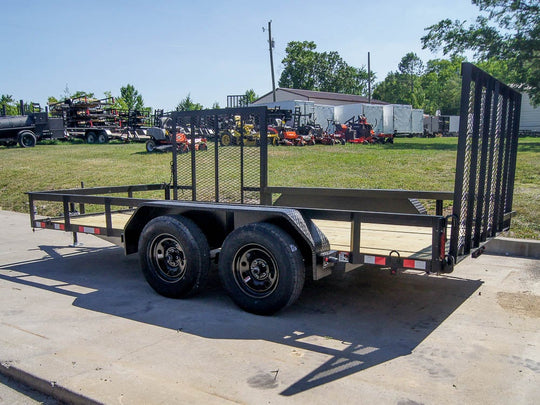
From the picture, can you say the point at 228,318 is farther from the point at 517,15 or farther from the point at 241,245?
the point at 517,15

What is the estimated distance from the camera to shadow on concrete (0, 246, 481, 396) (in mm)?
4062

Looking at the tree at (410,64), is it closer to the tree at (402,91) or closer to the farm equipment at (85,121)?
the tree at (402,91)

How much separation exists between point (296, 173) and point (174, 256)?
1000cm

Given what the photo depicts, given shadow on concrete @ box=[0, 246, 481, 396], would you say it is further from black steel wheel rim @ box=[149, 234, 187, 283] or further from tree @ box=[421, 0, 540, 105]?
tree @ box=[421, 0, 540, 105]

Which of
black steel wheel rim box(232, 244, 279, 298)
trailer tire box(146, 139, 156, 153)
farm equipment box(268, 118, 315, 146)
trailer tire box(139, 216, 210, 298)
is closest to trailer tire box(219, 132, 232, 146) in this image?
trailer tire box(139, 216, 210, 298)

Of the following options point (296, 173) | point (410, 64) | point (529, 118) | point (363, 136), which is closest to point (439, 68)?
point (410, 64)

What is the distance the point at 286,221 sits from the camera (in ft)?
15.6

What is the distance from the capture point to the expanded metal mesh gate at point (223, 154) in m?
6.36

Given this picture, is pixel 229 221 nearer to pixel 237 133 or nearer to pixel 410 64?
pixel 237 133

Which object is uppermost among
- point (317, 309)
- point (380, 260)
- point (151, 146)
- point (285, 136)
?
point (285, 136)

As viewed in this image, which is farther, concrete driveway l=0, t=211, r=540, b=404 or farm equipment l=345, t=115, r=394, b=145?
farm equipment l=345, t=115, r=394, b=145

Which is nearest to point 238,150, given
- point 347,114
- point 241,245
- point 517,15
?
point 241,245

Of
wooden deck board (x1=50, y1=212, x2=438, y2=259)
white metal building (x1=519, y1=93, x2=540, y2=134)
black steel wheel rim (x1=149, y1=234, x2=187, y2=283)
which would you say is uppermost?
white metal building (x1=519, y1=93, x2=540, y2=134)

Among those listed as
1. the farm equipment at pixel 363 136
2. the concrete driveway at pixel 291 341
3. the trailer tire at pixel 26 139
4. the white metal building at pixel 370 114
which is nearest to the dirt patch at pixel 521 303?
the concrete driveway at pixel 291 341
